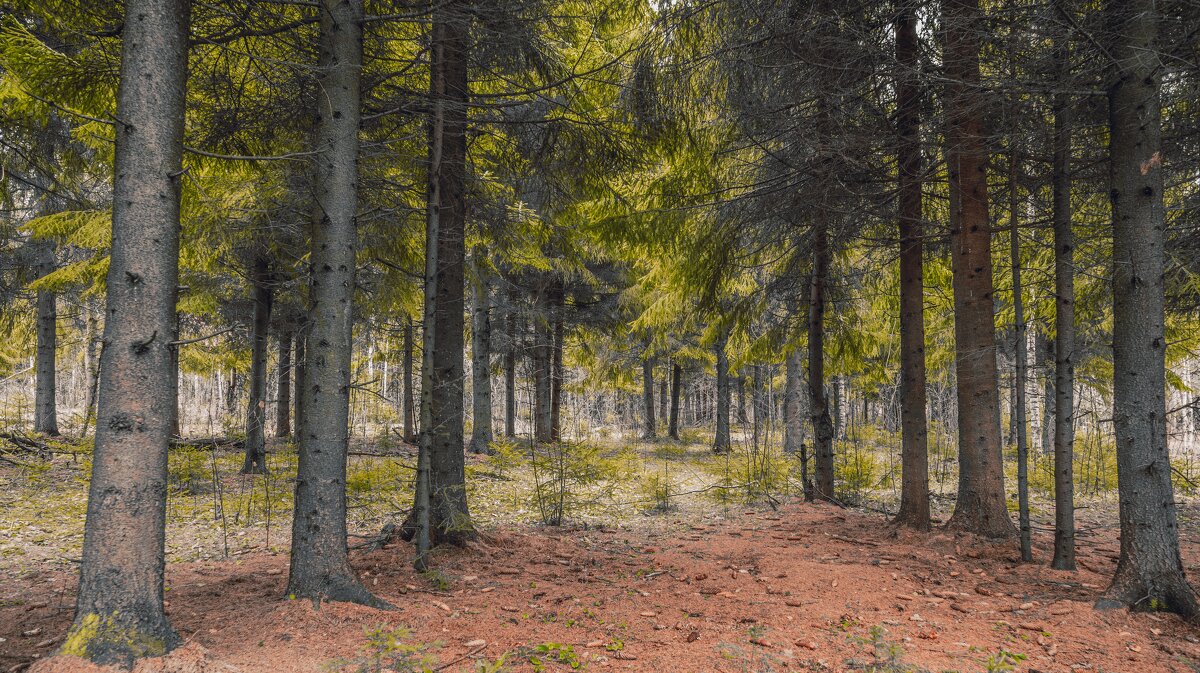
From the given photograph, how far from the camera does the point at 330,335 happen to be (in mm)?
4066

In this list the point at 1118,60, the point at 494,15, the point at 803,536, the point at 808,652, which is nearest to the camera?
the point at 808,652

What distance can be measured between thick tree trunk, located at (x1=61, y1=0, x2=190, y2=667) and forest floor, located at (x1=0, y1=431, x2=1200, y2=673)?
0.25m

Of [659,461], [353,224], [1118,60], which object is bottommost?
[659,461]

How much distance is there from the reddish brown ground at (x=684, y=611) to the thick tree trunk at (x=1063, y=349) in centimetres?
48

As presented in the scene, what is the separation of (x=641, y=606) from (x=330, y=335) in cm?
312

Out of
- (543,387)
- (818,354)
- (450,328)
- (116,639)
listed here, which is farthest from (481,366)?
(116,639)

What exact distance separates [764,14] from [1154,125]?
10.5 feet

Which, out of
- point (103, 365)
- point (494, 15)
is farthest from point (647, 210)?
point (103, 365)

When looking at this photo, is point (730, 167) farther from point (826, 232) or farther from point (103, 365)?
point (103, 365)

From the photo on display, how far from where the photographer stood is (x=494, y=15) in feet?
16.7

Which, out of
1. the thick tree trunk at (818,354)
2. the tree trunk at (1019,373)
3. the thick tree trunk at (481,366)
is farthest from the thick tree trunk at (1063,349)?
the thick tree trunk at (481,366)

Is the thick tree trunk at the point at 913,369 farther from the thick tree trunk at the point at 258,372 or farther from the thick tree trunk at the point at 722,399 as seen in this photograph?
the thick tree trunk at the point at 258,372

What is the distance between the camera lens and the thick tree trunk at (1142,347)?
408 cm

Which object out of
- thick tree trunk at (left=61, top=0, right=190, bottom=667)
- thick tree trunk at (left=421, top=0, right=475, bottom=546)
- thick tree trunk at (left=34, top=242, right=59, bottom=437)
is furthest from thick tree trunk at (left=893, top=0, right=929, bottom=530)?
thick tree trunk at (left=34, top=242, right=59, bottom=437)
